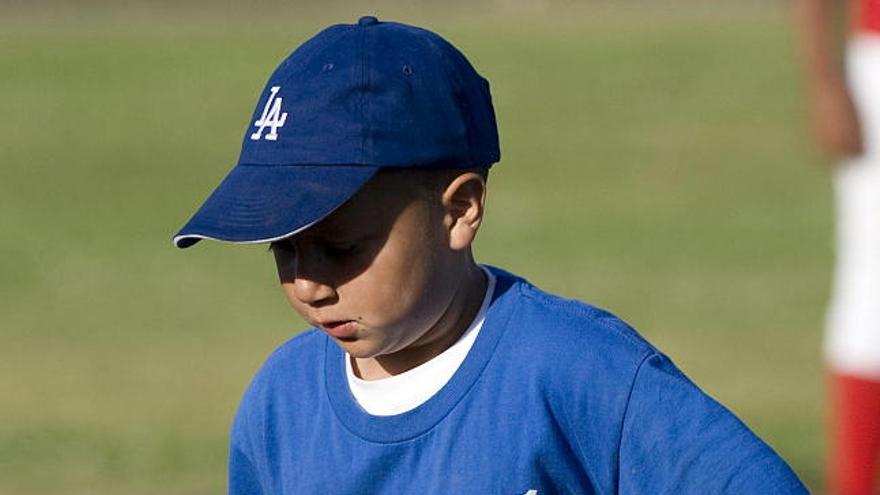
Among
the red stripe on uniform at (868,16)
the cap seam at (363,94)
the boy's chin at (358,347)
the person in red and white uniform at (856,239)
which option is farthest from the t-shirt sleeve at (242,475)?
the red stripe on uniform at (868,16)

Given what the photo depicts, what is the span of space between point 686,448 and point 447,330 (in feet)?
1.28

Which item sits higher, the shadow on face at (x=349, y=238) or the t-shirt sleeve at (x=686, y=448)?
the shadow on face at (x=349, y=238)

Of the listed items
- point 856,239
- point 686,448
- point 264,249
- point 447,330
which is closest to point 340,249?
point 447,330

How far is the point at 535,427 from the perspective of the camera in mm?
2566

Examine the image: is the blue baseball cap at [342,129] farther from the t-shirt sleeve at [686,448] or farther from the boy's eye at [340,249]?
the t-shirt sleeve at [686,448]

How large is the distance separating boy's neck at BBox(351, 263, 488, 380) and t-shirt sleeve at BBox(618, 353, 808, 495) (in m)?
0.28

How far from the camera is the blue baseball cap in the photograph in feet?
8.20

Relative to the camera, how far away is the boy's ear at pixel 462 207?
2609 mm

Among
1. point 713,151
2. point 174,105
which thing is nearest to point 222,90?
point 174,105

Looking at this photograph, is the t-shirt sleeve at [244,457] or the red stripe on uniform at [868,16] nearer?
the t-shirt sleeve at [244,457]

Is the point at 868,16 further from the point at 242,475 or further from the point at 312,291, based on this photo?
the point at 312,291

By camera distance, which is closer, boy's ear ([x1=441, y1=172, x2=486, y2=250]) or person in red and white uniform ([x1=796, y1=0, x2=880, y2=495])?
boy's ear ([x1=441, y1=172, x2=486, y2=250])

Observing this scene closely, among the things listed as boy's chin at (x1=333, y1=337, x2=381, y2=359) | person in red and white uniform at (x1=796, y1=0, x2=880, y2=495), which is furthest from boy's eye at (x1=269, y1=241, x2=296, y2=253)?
person in red and white uniform at (x1=796, y1=0, x2=880, y2=495)

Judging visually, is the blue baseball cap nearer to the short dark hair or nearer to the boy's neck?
the short dark hair
